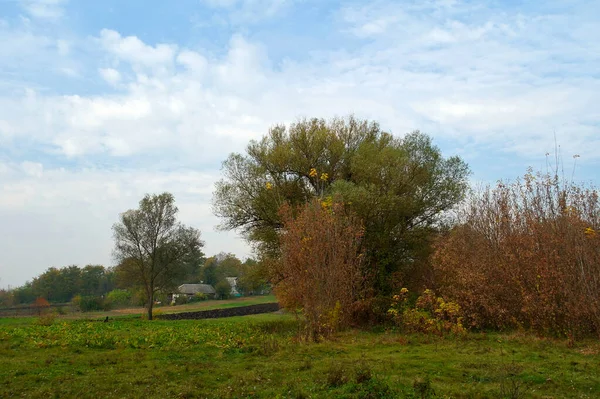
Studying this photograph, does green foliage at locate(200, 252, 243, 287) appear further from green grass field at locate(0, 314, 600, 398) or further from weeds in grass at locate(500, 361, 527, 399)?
weeds in grass at locate(500, 361, 527, 399)

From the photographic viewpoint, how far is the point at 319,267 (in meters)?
16.8

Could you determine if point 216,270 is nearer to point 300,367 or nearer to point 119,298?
point 119,298

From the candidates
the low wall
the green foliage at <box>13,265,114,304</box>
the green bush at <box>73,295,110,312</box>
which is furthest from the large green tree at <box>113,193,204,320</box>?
the green foliage at <box>13,265,114,304</box>

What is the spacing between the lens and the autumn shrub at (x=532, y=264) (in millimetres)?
14625

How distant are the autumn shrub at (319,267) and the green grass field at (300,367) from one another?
45.6 inches

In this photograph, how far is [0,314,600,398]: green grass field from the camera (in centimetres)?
787

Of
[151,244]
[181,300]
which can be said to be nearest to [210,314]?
[151,244]

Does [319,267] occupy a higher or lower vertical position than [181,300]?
higher

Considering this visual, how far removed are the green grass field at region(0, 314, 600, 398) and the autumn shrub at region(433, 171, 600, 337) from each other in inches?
47.7

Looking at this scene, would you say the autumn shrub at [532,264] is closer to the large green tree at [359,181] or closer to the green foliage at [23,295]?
the large green tree at [359,181]

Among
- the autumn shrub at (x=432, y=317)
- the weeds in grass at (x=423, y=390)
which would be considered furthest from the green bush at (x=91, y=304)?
the weeds in grass at (x=423, y=390)

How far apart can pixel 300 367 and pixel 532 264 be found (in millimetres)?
10049

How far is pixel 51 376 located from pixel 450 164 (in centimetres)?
2375

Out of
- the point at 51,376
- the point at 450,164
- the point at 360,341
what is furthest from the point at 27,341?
the point at 450,164
